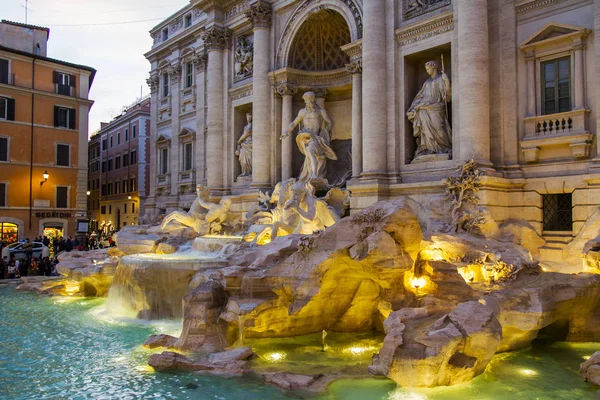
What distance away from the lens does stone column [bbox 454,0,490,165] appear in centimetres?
1255

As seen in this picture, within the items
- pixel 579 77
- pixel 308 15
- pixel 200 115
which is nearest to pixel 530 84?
pixel 579 77

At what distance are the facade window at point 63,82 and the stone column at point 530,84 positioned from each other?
2533 cm

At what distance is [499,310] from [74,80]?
28.4 m

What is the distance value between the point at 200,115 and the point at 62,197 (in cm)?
1044

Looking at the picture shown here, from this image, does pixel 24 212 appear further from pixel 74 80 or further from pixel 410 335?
pixel 410 335

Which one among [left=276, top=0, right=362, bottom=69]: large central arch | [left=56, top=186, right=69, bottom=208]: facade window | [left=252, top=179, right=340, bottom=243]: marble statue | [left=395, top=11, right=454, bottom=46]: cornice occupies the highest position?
[left=276, top=0, right=362, bottom=69]: large central arch

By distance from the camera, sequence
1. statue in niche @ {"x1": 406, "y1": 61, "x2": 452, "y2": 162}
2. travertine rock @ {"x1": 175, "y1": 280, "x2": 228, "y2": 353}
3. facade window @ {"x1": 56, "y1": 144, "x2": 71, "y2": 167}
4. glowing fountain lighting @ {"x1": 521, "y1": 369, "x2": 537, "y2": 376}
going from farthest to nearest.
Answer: facade window @ {"x1": 56, "y1": 144, "x2": 71, "y2": 167} < statue in niche @ {"x1": 406, "y1": 61, "x2": 452, "y2": 162} < travertine rock @ {"x1": 175, "y1": 280, "x2": 228, "y2": 353} < glowing fountain lighting @ {"x1": 521, "y1": 369, "x2": 537, "y2": 376}

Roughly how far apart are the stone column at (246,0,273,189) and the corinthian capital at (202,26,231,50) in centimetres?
245

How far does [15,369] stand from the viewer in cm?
823

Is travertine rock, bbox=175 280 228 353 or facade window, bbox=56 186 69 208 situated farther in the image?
facade window, bbox=56 186 69 208

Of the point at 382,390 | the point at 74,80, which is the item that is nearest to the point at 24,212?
the point at 74,80

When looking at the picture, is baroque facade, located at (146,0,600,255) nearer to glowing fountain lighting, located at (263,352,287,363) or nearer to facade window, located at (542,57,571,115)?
facade window, located at (542,57,571,115)

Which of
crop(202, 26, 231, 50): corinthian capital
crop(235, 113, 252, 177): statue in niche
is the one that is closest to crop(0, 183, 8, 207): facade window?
crop(202, 26, 231, 50): corinthian capital

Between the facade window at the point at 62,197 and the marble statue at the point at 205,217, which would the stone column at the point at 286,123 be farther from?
the facade window at the point at 62,197
